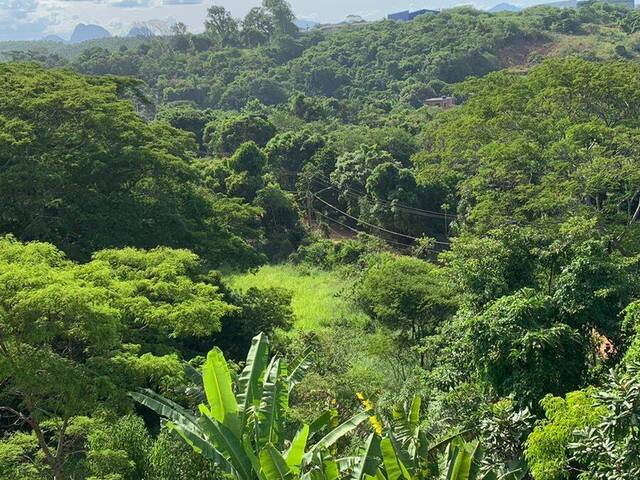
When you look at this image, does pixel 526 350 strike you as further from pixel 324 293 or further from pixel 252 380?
pixel 324 293

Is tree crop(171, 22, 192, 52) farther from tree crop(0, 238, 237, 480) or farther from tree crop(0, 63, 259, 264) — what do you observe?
tree crop(0, 238, 237, 480)

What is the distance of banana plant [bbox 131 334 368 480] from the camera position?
659cm

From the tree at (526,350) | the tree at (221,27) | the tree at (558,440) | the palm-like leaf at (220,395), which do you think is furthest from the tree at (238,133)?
the tree at (221,27)

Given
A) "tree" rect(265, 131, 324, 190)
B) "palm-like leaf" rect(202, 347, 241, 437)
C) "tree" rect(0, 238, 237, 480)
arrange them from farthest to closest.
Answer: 1. "tree" rect(265, 131, 324, 190)
2. "tree" rect(0, 238, 237, 480)
3. "palm-like leaf" rect(202, 347, 241, 437)

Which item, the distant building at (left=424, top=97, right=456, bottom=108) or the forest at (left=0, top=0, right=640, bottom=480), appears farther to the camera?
the distant building at (left=424, top=97, right=456, bottom=108)

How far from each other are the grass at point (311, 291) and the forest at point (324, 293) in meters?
0.14

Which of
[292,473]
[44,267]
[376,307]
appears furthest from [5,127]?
[292,473]

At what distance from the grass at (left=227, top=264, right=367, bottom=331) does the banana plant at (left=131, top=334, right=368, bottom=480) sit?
33.1 ft

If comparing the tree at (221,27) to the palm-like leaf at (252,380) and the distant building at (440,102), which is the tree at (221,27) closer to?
the distant building at (440,102)

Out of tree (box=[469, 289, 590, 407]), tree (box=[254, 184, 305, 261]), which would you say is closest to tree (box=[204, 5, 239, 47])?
tree (box=[254, 184, 305, 261])

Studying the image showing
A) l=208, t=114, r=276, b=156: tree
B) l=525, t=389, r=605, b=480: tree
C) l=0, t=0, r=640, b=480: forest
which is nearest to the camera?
l=525, t=389, r=605, b=480: tree

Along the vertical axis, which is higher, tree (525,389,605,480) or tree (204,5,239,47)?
tree (204,5,239,47)

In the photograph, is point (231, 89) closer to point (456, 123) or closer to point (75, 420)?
point (456, 123)

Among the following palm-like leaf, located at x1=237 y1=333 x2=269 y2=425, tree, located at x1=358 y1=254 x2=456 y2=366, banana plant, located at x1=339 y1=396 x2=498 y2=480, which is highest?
palm-like leaf, located at x1=237 y1=333 x2=269 y2=425
